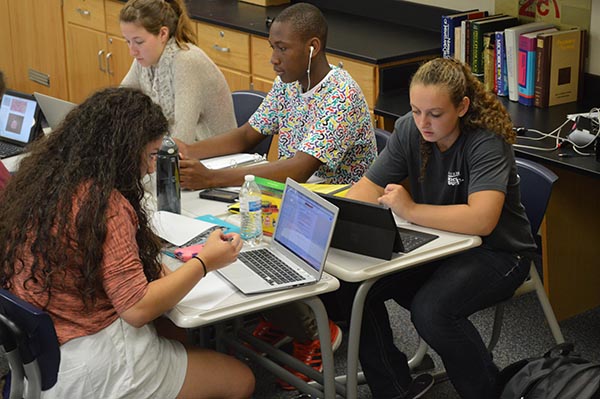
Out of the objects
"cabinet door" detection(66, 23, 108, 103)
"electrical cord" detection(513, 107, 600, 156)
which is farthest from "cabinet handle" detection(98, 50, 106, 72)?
"electrical cord" detection(513, 107, 600, 156)

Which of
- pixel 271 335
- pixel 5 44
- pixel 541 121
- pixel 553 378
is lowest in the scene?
pixel 271 335

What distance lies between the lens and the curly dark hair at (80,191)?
2096 mm

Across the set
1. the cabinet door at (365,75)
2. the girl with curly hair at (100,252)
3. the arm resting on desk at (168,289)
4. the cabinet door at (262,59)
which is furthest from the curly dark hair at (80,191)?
the cabinet door at (262,59)

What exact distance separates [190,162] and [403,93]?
4.34ft

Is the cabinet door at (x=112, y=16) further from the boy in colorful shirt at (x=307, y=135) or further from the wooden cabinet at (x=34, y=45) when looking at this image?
the boy in colorful shirt at (x=307, y=135)

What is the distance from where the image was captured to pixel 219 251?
2.27 m

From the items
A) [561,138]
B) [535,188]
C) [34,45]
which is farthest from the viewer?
[34,45]

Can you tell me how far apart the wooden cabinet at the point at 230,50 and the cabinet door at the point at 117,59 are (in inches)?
29.0

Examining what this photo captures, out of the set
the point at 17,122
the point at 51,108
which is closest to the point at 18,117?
the point at 17,122

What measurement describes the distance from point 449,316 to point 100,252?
38.7 inches

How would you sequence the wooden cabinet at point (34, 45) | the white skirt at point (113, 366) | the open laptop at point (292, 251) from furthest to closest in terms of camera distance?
the wooden cabinet at point (34, 45)
the open laptop at point (292, 251)
the white skirt at point (113, 366)

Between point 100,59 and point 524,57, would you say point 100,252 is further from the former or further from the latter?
point 100,59

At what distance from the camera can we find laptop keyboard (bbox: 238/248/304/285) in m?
2.35

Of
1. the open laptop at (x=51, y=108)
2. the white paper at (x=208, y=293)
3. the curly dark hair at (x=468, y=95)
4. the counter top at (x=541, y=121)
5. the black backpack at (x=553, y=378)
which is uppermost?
the curly dark hair at (x=468, y=95)
